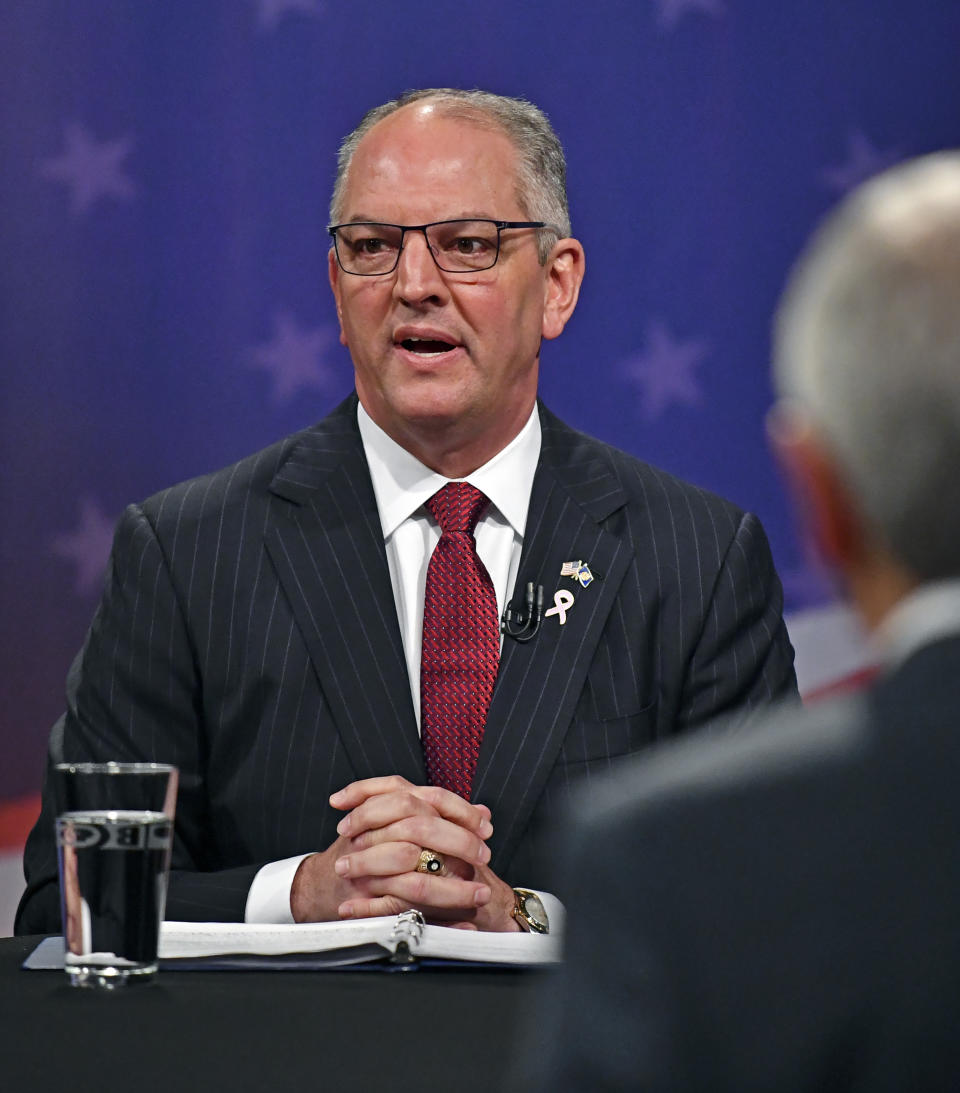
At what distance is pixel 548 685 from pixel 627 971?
4.70 feet

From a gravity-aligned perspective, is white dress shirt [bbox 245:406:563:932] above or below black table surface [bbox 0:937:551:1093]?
above

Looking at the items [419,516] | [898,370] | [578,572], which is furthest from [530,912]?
[898,370]

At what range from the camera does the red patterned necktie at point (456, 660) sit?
208 cm

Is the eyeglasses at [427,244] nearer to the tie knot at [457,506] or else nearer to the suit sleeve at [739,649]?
the tie knot at [457,506]

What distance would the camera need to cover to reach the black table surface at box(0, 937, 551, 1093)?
107 cm

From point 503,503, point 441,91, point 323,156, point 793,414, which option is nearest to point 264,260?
point 323,156

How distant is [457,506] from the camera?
223 centimetres

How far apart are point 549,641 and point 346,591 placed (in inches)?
11.0

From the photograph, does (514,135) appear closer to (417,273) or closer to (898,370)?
(417,273)

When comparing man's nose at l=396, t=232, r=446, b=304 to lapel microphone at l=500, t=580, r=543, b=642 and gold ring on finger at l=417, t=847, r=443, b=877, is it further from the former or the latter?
gold ring on finger at l=417, t=847, r=443, b=877

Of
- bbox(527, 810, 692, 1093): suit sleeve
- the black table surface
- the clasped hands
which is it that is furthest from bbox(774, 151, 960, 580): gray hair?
the clasped hands

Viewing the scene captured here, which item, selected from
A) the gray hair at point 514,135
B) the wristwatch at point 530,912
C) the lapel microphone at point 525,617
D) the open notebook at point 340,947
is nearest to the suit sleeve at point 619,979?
the open notebook at point 340,947

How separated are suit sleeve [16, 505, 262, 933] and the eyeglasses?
19.0 inches

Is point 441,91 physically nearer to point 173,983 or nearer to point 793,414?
point 173,983
